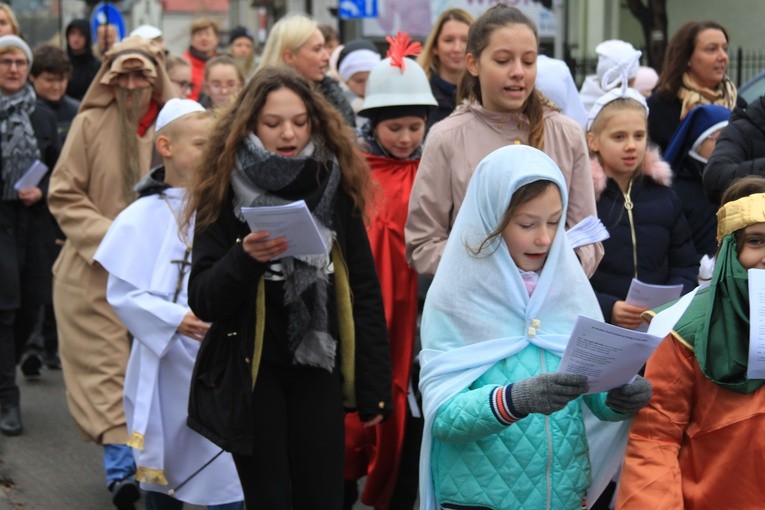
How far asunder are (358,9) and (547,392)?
1365 centimetres

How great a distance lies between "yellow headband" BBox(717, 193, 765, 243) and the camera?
3.70m

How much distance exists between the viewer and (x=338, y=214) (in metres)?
4.62

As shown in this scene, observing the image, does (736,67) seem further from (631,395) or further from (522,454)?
(631,395)

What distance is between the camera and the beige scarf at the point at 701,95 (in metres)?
7.61

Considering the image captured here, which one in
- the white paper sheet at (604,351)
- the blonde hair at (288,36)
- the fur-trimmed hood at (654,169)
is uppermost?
the blonde hair at (288,36)

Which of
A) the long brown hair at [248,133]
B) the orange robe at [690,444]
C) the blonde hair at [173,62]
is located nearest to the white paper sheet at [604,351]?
the orange robe at [690,444]

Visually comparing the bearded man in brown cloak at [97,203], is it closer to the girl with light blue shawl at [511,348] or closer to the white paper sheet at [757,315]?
the girl with light blue shawl at [511,348]

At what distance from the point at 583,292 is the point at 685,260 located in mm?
2006

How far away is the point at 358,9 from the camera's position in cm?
1666

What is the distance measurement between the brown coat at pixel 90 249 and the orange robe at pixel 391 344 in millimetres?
1367

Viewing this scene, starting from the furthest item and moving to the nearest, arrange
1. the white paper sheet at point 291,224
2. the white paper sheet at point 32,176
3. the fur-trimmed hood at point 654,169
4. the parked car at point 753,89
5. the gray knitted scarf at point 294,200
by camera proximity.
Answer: the parked car at point 753,89 → the white paper sheet at point 32,176 → the fur-trimmed hood at point 654,169 → the gray knitted scarf at point 294,200 → the white paper sheet at point 291,224

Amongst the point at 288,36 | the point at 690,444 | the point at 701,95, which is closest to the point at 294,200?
the point at 690,444

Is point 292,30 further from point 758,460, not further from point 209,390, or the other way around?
point 758,460

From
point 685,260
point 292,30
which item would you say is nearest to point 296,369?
point 685,260
